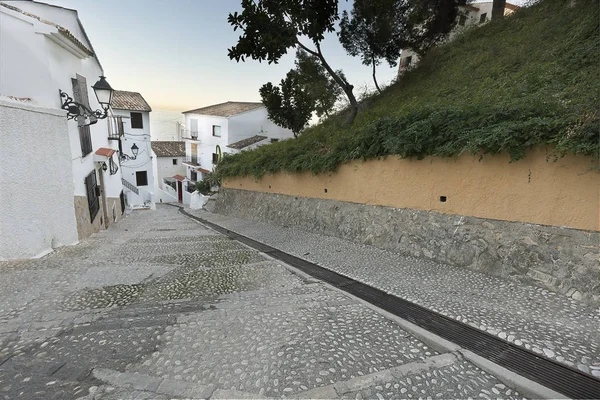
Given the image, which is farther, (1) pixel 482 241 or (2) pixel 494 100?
(2) pixel 494 100

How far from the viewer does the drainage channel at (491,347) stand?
7.41ft

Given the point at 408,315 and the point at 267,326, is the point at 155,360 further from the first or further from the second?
the point at 408,315

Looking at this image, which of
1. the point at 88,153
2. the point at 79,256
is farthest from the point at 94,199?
the point at 79,256

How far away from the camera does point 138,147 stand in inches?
859

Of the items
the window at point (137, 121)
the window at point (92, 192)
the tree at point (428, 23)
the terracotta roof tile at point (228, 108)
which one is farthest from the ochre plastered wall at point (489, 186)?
the window at point (137, 121)

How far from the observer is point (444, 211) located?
532cm

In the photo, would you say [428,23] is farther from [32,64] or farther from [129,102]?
[129,102]

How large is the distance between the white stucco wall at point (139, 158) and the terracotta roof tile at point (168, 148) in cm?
879

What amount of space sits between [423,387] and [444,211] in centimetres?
375

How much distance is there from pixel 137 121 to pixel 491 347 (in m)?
26.1

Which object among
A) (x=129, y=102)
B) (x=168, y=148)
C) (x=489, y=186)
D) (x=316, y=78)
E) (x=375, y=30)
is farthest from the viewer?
(x=168, y=148)

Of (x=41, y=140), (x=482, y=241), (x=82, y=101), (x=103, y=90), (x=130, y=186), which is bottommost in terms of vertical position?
(x=482, y=241)

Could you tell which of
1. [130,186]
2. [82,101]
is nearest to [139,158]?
[130,186]

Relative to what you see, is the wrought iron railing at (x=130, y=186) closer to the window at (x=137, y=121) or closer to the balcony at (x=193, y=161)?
the window at (x=137, y=121)
